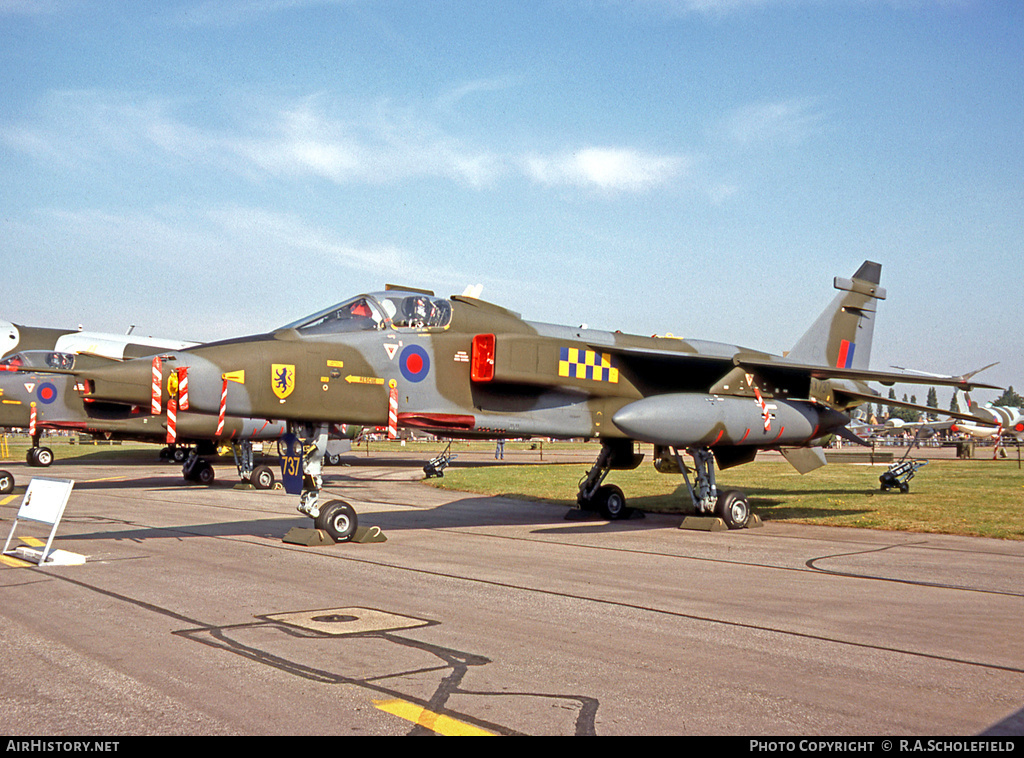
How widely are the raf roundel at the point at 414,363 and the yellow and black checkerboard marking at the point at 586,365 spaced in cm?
248

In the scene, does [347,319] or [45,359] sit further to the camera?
[45,359]

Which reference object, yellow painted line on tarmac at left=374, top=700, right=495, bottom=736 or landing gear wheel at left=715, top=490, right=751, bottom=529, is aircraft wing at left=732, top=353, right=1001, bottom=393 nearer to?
landing gear wheel at left=715, top=490, right=751, bottom=529

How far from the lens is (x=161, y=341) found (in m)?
36.8

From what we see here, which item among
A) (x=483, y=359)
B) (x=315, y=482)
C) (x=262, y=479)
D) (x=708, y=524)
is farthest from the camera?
(x=262, y=479)

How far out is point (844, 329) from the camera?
2005 cm

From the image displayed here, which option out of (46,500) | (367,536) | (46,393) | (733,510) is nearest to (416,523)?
(367,536)

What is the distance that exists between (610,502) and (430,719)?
1296 centimetres

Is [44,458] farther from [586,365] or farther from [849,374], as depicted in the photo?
[849,374]

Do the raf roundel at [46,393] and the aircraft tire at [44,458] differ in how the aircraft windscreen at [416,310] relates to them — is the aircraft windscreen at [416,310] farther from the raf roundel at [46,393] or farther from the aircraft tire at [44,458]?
the aircraft tire at [44,458]

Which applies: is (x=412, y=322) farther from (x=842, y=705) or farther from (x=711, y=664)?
(x=842, y=705)

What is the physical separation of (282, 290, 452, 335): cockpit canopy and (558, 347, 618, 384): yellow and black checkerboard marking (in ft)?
7.22

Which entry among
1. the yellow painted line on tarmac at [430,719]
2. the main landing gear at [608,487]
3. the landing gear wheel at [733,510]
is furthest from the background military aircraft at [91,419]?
the yellow painted line on tarmac at [430,719]

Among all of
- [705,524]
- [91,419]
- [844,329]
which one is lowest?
[705,524]

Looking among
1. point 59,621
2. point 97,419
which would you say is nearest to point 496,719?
point 59,621
